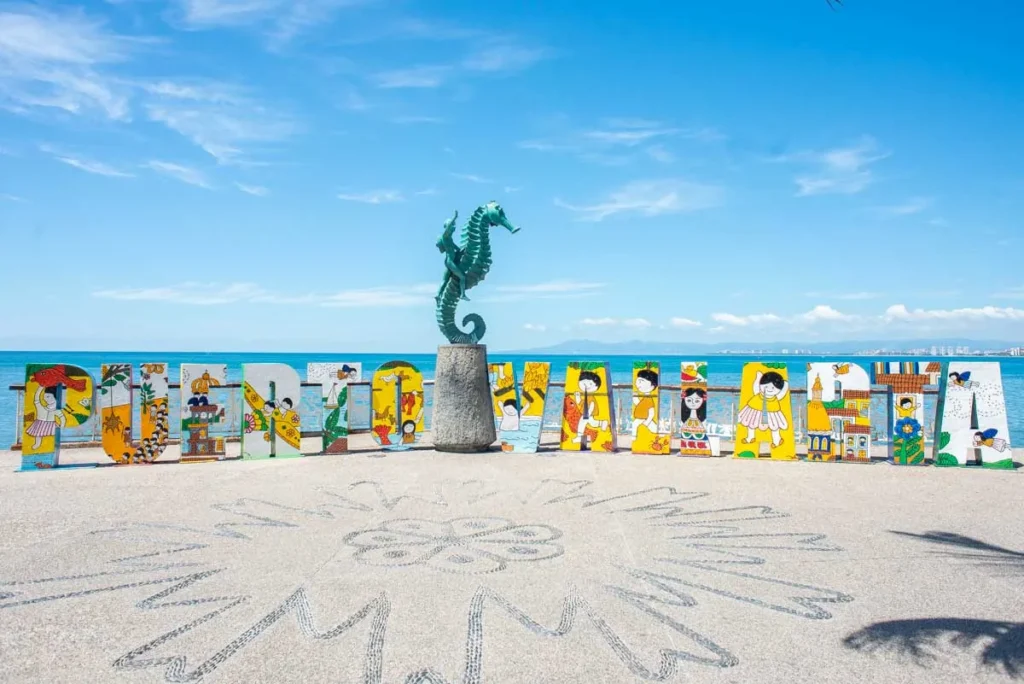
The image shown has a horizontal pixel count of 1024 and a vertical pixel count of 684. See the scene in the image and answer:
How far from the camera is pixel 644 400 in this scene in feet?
40.8

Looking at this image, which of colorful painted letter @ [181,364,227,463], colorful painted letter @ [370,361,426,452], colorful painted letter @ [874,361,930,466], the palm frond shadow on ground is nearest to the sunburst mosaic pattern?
the palm frond shadow on ground

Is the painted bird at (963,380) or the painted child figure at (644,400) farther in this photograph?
the painted child figure at (644,400)

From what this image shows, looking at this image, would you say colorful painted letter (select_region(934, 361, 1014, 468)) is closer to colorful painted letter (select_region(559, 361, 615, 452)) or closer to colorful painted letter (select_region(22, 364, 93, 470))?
colorful painted letter (select_region(559, 361, 615, 452))

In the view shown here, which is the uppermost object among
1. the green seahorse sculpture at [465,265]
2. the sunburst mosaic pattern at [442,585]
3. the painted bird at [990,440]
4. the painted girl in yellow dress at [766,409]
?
the green seahorse sculpture at [465,265]

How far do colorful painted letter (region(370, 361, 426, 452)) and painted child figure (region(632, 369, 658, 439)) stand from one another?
12.3 ft

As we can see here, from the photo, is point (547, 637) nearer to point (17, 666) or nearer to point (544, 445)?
point (17, 666)

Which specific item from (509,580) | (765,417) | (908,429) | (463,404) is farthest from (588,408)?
(509,580)

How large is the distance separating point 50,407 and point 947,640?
11699mm

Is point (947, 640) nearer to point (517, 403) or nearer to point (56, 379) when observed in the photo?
point (517, 403)

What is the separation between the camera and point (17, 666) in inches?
156

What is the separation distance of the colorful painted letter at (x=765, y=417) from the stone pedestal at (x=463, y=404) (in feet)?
13.9

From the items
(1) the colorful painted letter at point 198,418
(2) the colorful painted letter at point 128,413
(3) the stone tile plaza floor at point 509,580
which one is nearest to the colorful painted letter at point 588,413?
(3) the stone tile plaza floor at point 509,580

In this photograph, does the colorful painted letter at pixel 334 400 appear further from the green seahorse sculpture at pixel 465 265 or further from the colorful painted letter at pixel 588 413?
the colorful painted letter at pixel 588 413

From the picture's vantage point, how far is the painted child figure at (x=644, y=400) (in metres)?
12.3
